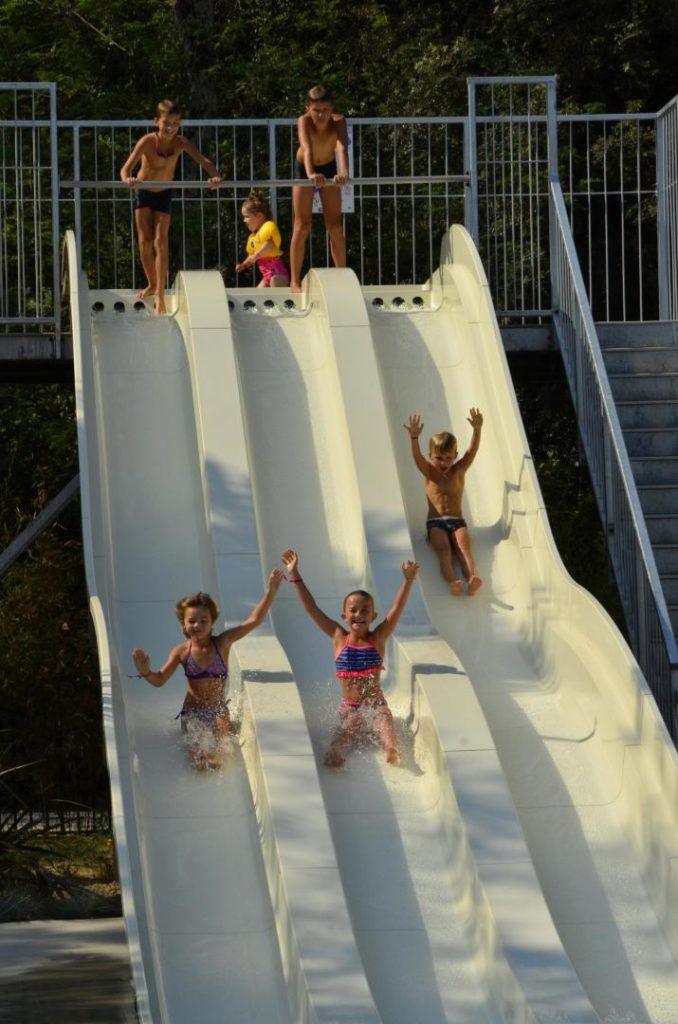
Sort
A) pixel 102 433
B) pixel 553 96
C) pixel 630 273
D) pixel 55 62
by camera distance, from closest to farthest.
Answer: pixel 102 433 < pixel 553 96 < pixel 630 273 < pixel 55 62

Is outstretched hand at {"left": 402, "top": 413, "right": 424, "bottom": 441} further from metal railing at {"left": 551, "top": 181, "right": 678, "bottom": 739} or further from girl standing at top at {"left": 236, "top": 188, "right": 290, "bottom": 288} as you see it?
girl standing at top at {"left": 236, "top": 188, "right": 290, "bottom": 288}

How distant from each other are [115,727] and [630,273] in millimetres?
14662

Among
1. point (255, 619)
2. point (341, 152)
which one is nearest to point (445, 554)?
point (255, 619)

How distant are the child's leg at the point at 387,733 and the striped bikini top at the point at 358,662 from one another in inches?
11.7

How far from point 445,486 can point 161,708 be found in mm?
2895

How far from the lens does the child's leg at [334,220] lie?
557 inches

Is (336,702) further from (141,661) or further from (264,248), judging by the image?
(264,248)

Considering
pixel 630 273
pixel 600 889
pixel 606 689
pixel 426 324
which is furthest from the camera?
pixel 630 273

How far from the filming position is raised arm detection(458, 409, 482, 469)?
39.5 feet

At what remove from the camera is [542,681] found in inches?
420

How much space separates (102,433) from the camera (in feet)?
40.4

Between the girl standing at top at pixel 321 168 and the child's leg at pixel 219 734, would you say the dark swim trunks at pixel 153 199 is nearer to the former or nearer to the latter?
the girl standing at top at pixel 321 168

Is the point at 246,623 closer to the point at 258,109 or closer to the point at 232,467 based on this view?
the point at 232,467

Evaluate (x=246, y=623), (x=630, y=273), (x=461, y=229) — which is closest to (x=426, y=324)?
(x=461, y=229)
